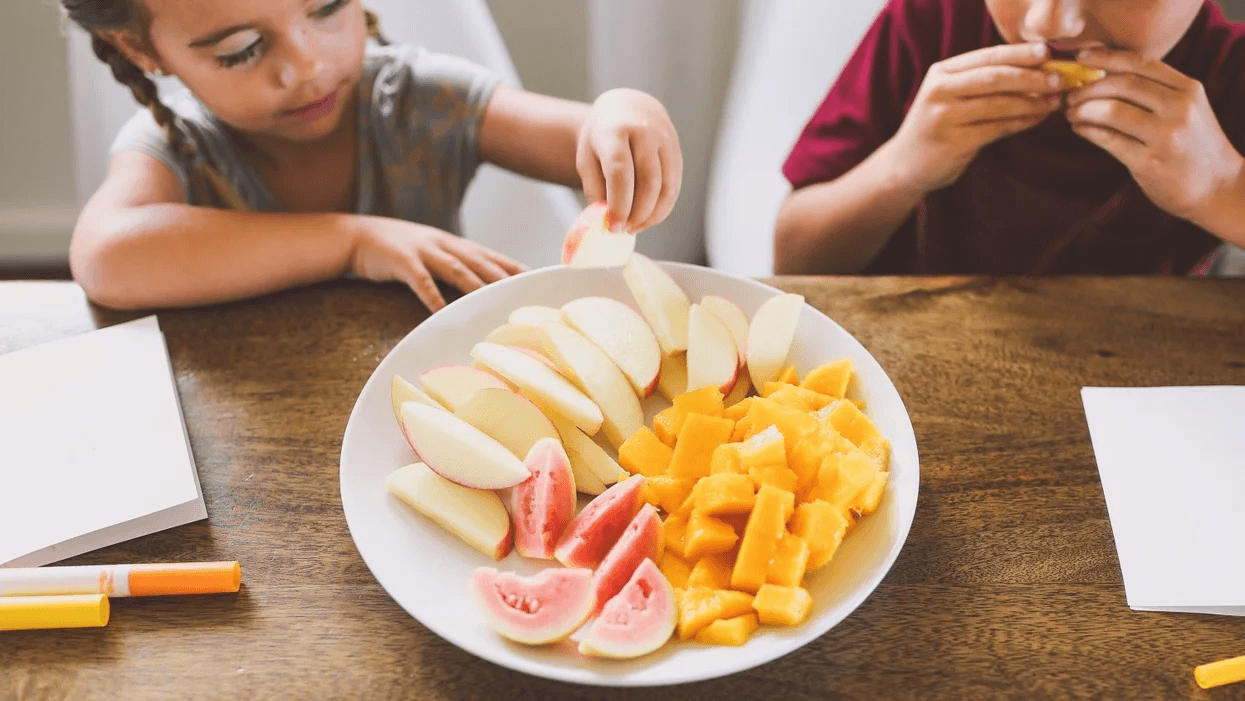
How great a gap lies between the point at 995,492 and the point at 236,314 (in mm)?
747

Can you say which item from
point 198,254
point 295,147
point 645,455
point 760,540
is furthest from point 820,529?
point 295,147

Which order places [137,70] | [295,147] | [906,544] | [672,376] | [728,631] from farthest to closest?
[295,147], [137,70], [672,376], [906,544], [728,631]

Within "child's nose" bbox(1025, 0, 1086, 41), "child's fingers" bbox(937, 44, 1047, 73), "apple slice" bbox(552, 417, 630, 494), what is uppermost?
"child's nose" bbox(1025, 0, 1086, 41)

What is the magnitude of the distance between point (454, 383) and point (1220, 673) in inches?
23.3

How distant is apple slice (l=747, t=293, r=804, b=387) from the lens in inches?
28.1

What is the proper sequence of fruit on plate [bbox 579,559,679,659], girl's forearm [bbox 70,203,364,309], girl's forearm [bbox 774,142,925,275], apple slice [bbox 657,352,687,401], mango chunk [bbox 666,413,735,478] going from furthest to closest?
1. girl's forearm [bbox 774,142,925,275]
2. girl's forearm [bbox 70,203,364,309]
3. apple slice [bbox 657,352,687,401]
4. mango chunk [bbox 666,413,735,478]
5. fruit on plate [bbox 579,559,679,659]

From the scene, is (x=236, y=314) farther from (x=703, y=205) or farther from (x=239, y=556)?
(x=703, y=205)

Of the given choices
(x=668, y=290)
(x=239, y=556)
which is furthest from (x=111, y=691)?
(x=668, y=290)

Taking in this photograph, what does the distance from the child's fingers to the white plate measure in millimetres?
332

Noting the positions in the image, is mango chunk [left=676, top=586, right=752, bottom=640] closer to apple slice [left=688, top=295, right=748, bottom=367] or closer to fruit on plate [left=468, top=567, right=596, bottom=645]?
fruit on plate [left=468, top=567, right=596, bottom=645]

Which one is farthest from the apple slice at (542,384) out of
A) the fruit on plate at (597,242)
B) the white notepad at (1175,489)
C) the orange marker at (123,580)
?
the white notepad at (1175,489)

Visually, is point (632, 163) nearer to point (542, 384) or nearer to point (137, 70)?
point (542, 384)

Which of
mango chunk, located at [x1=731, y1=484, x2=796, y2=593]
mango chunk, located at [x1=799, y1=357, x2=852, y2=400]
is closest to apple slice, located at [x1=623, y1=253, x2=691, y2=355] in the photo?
mango chunk, located at [x1=799, y1=357, x2=852, y2=400]

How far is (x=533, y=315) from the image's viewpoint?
2.50 ft
